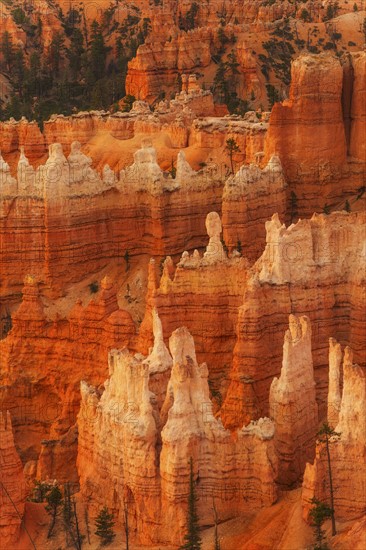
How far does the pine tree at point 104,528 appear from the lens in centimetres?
4594

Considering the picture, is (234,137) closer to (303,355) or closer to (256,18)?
(303,355)

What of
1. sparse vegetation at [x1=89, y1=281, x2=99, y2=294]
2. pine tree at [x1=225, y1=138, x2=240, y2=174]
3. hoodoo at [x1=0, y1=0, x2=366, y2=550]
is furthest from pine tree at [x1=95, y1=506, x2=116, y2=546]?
pine tree at [x1=225, y1=138, x2=240, y2=174]

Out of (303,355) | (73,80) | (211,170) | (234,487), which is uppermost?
(73,80)

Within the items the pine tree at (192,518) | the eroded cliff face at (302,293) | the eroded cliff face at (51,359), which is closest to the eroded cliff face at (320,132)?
the eroded cliff face at (51,359)

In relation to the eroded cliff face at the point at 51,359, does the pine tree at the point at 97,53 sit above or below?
above

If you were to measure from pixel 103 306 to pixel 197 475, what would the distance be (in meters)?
15.3

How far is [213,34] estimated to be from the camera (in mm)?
106000

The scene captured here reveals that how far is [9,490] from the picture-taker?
153 ft

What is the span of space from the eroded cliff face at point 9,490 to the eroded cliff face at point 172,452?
2087mm

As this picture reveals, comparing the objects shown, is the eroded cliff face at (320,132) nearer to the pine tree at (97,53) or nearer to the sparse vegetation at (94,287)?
the sparse vegetation at (94,287)

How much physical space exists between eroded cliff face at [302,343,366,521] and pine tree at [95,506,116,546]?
494 cm

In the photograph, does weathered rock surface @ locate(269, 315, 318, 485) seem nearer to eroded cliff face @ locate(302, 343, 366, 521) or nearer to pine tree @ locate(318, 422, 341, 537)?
pine tree @ locate(318, 422, 341, 537)

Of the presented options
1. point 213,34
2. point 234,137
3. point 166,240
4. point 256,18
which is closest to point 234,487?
point 166,240

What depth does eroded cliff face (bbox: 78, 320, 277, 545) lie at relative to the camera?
44.7 meters
